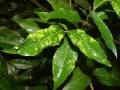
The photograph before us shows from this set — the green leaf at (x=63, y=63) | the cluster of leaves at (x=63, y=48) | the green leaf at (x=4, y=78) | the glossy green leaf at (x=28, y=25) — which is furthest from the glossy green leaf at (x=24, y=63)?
the green leaf at (x=63, y=63)

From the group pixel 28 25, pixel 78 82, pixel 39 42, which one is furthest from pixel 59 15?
pixel 78 82

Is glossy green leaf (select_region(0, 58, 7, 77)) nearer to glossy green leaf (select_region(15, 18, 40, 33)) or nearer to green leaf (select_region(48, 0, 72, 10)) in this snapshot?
glossy green leaf (select_region(15, 18, 40, 33))

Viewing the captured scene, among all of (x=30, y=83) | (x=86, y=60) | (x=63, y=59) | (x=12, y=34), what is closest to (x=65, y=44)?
(x=63, y=59)

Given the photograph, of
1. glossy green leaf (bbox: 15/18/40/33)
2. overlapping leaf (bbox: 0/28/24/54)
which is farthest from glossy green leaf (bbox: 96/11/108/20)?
→ overlapping leaf (bbox: 0/28/24/54)

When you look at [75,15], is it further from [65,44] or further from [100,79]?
[100,79]

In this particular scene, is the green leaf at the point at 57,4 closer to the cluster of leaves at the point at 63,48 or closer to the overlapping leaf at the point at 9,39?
the cluster of leaves at the point at 63,48

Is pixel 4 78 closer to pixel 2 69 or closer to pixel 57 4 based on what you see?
pixel 2 69

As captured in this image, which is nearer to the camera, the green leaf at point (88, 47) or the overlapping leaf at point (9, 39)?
the green leaf at point (88, 47)
